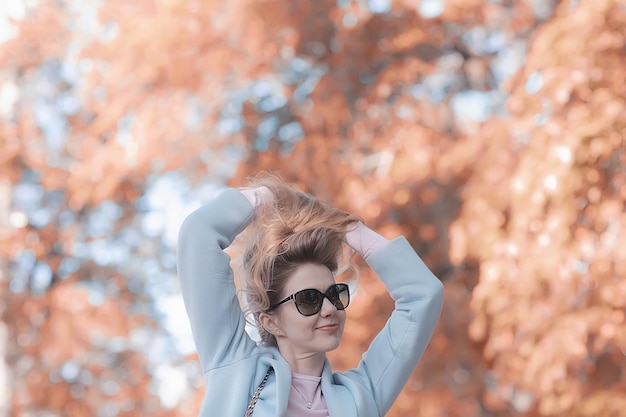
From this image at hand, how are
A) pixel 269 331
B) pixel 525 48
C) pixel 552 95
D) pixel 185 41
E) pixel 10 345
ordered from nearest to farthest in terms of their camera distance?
pixel 269 331
pixel 552 95
pixel 185 41
pixel 525 48
pixel 10 345

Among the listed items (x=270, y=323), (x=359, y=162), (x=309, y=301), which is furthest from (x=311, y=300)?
(x=359, y=162)

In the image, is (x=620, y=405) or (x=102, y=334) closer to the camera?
(x=620, y=405)

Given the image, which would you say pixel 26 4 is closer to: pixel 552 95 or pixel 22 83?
pixel 22 83

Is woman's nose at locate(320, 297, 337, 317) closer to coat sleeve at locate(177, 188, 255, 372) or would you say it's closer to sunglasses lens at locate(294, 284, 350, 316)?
sunglasses lens at locate(294, 284, 350, 316)

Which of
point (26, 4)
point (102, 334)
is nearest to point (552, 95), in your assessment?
point (102, 334)

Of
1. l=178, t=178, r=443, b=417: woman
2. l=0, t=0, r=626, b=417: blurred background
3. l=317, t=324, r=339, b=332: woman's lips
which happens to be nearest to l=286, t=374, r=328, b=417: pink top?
l=178, t=178, r=443, b=417: woman

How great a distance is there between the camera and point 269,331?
1.77 metres

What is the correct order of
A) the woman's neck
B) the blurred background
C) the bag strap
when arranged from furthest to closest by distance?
the blurred background
the woman's neck
the bag strap

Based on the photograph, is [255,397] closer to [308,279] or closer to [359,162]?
[308,279]

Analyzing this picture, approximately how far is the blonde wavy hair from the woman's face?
20 mm

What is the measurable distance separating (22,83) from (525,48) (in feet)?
10.8

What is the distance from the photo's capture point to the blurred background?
3.63m

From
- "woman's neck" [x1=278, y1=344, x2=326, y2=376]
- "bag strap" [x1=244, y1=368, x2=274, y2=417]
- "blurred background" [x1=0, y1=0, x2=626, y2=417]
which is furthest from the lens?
"blurred background" [x1=0, y1=0, x2=626, y2=417]

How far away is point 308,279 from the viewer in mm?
1716
